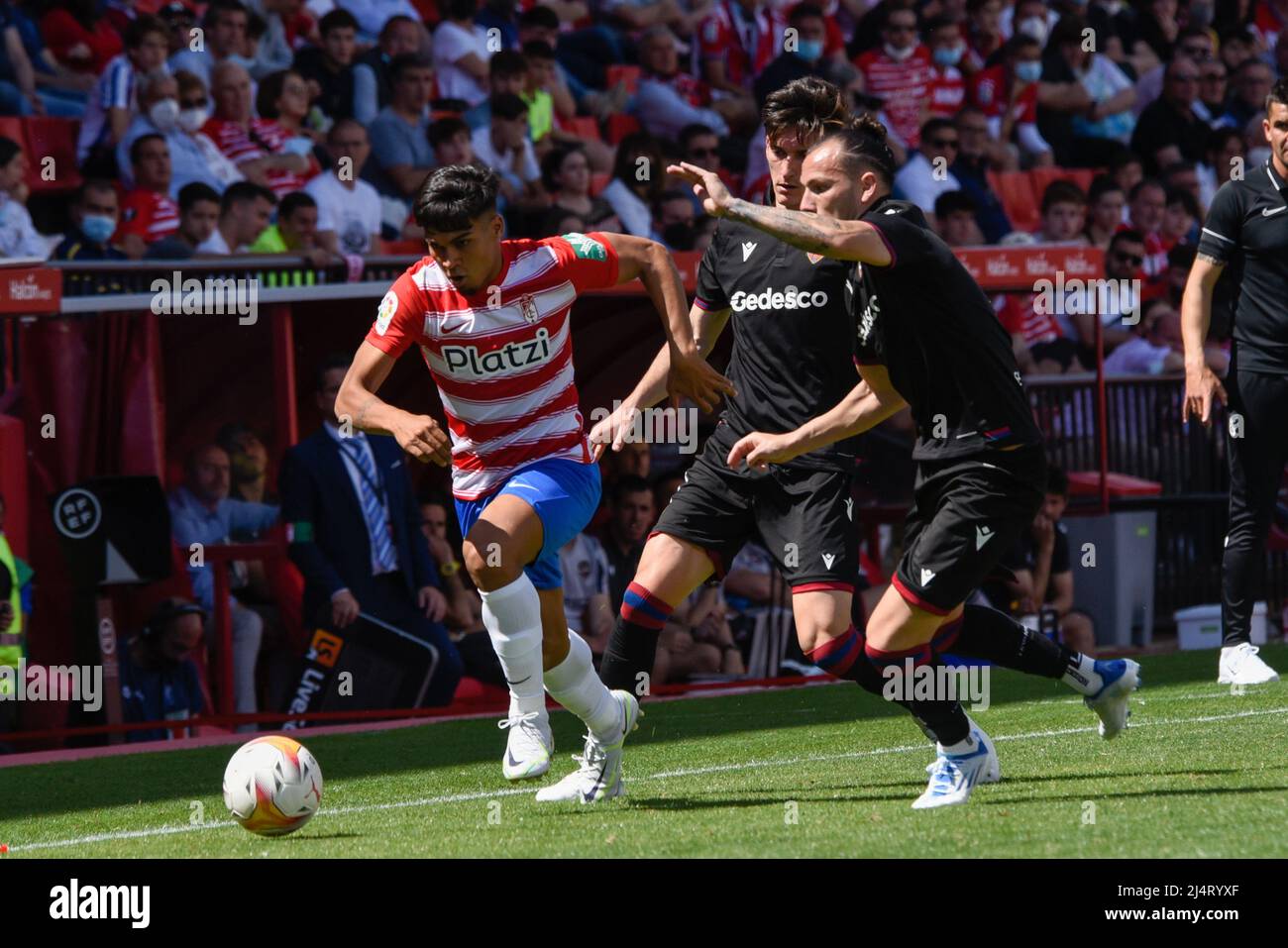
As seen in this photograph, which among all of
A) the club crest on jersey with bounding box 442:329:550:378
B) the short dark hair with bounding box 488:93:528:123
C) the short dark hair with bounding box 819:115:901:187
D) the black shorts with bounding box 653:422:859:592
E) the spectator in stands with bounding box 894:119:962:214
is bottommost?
the black shorts with bounding box 653:422:859:592

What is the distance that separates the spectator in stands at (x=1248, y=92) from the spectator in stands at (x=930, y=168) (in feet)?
15.3

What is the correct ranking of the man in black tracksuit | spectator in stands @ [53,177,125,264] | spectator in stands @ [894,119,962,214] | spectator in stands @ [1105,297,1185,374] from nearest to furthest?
the man in black tracksuit, spectator in stands @ [53,177,125,264], spectator in stands @ [1105,297,1185,374], spectator in stands @ [894,119,962,214]

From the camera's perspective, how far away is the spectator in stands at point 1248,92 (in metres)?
20.0

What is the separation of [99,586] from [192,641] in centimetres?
61

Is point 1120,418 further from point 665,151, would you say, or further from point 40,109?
point 40,109

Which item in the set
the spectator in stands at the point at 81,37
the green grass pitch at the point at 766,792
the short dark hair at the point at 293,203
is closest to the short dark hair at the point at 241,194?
the short dark hair at the point at 293,203

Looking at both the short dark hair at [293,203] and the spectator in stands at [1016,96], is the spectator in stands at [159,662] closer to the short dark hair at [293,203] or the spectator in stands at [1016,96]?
the short dark hair at [293,203]

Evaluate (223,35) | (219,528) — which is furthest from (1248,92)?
(219,528)

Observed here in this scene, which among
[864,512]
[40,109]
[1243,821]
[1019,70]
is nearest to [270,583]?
[864,512]

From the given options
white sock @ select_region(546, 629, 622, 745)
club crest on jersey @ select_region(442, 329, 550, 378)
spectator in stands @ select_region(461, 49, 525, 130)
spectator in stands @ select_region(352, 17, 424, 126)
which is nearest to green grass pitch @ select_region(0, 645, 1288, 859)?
white sock @ select_region(546, 629, 622, 745)

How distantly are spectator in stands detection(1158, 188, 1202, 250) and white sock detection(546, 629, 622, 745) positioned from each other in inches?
492

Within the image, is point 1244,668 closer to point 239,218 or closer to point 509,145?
point 239,218

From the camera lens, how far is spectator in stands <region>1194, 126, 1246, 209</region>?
741 inches

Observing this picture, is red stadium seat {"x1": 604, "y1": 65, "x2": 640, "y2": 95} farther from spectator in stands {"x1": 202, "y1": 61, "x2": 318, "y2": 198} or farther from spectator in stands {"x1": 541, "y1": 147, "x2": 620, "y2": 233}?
spectator in stands {"x1": 202, "y1": 61, "x2": 318, "y2": 198}
